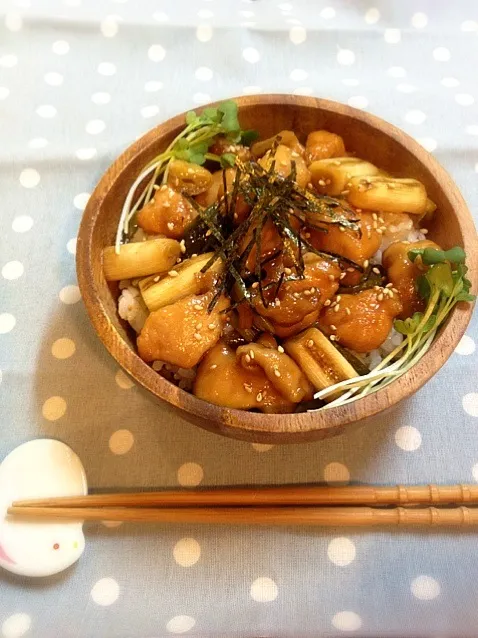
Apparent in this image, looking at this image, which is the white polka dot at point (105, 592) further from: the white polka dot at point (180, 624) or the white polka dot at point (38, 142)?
the white polka dot at point (38, 142)

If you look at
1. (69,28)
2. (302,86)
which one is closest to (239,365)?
(302,86)

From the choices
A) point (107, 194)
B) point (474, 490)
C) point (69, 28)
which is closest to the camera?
point (474, 490)

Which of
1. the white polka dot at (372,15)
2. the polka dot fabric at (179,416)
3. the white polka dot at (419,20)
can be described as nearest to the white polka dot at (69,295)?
the polka dot fabric at (179,416)

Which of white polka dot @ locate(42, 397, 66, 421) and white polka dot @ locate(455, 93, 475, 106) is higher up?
white polka dot @ locate(455, 93, 475, 106)

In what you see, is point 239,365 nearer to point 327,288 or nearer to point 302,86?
point 327,288

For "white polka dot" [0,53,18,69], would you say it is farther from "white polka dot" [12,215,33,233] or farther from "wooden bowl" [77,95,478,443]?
"wooden bowl" [77,95,478,443]

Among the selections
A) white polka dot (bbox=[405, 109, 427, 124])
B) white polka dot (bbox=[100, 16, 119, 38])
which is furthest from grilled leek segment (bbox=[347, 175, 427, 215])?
white polka dot (bbox=[100, 16, 119, 38])
